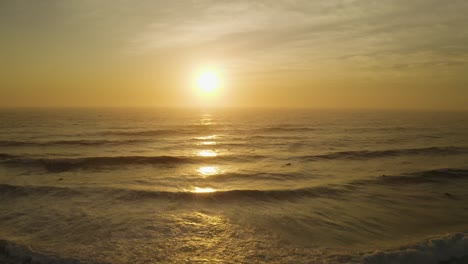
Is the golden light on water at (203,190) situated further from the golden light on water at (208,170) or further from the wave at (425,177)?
the wave at (425,177)

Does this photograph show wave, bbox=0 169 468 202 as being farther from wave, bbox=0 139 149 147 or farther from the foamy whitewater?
wave, bbox=0 139 149 147

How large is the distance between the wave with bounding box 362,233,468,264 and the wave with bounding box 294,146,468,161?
A: 14.7 metres

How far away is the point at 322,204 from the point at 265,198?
254cm

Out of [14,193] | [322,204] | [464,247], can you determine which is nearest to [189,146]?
[14,193]

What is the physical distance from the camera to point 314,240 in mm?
8367

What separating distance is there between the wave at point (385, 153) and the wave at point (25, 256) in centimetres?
1851

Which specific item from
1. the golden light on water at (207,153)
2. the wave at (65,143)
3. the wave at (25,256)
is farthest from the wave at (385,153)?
the wave at (65,143)

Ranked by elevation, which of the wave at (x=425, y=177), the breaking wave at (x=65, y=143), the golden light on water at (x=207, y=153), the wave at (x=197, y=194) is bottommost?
the wave at (x=425, y=177)

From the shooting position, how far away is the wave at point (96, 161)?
779 inches

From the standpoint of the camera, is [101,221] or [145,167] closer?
[101,221]

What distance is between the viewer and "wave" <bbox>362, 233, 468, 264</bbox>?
274 inches

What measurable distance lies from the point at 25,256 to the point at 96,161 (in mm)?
15131

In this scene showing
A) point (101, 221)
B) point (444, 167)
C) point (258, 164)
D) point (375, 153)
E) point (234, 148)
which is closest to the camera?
point (101, 221)

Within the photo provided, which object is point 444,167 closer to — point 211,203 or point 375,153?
point 375,153
